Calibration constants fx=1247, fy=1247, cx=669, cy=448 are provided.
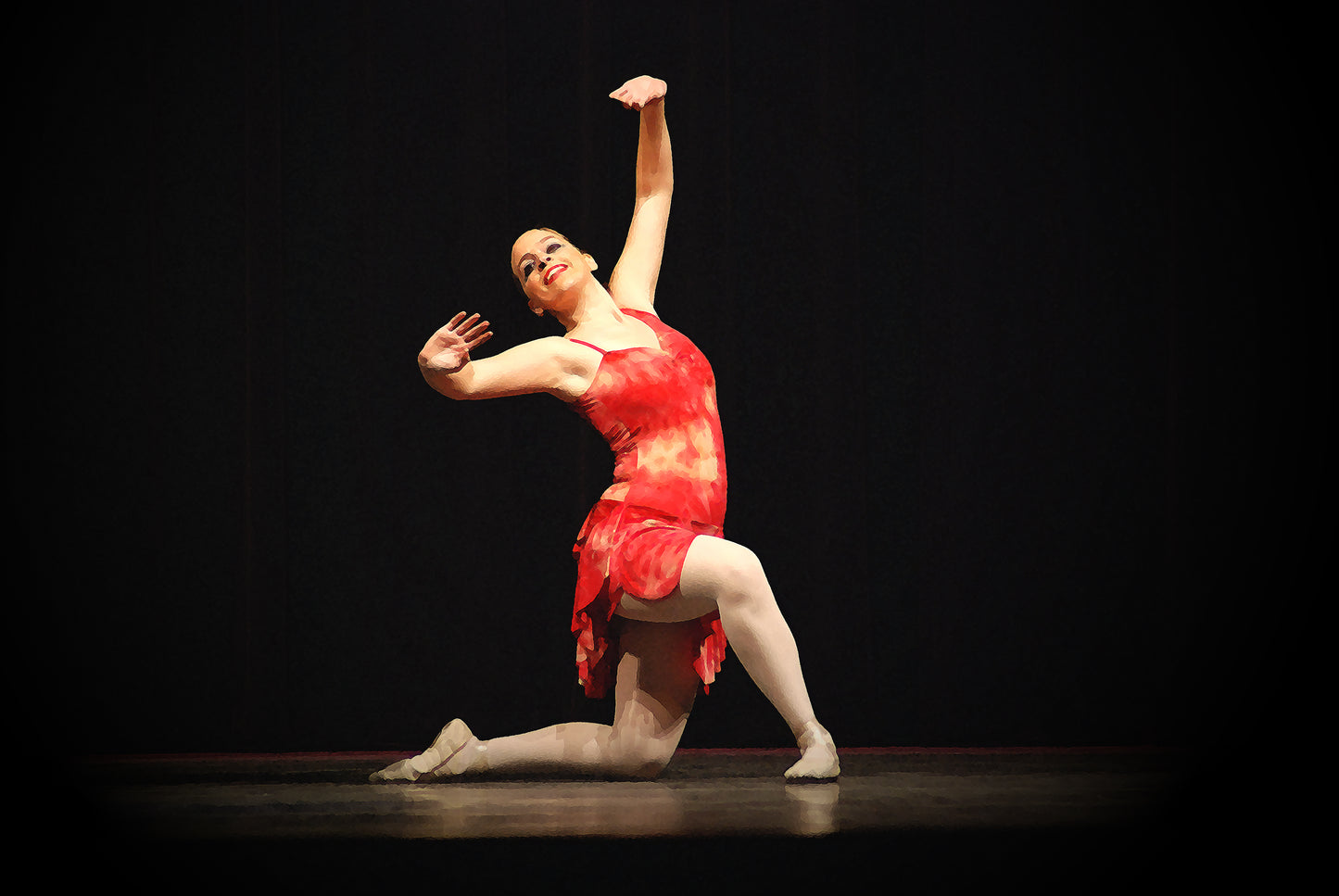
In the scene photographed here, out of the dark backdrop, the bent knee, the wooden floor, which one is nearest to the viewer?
the wooden floor

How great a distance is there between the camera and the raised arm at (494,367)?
2373mm

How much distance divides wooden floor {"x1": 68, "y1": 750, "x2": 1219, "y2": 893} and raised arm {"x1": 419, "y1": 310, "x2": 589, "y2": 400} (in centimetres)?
77

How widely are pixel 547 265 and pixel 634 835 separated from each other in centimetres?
123

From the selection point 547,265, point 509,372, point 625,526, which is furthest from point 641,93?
point 625,526

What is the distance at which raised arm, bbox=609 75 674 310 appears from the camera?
2689mm

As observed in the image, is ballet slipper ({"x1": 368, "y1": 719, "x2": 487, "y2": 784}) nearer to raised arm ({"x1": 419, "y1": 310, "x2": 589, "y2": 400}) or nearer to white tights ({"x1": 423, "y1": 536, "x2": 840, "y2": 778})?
white tights ({"x1": 423, "y1": 536, "x2": 840, "y2": 778})

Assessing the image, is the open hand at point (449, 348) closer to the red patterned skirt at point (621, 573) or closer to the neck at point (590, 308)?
the neck at point (590, 308)

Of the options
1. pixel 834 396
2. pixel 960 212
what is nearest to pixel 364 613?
pixel 834 396

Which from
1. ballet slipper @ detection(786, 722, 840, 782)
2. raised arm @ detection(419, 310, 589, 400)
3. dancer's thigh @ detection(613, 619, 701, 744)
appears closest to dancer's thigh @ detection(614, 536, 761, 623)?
dancer's thigh @ detection(613, 619, 701, 744)

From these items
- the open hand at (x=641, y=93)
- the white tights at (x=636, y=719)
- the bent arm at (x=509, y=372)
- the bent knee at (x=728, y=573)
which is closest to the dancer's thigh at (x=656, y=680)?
the white tights at (x=636, y=719)

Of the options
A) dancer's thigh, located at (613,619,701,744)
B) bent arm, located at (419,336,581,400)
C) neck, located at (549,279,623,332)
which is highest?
neck, located at (549,279,623,332)

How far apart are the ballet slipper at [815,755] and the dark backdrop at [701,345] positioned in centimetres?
105

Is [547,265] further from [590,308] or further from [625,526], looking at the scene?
[625,526]

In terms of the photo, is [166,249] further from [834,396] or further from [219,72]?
[834,396]
